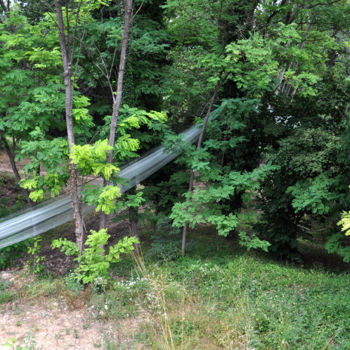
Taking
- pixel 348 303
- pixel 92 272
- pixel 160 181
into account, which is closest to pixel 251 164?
pixel 160 181

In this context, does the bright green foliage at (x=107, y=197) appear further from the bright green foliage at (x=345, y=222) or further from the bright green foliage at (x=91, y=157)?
the bright green foliage at (x=345, y=222)

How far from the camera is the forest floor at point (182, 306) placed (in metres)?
3.55

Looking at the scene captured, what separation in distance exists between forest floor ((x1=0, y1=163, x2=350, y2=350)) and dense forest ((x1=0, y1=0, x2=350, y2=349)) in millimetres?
114

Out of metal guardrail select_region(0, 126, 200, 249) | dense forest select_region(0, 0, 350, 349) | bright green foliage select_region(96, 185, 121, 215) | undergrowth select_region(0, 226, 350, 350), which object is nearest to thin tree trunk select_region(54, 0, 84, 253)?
dense forest select_region(0, 0, 350, 349)

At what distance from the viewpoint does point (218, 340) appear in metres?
3.50

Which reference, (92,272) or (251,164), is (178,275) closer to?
(92,272)

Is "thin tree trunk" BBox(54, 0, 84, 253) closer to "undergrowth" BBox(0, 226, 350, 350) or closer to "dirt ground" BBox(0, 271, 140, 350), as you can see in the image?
"dirt ground" BBox(0, 271, 140, 350)

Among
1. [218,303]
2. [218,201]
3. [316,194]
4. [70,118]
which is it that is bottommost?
[218,303]

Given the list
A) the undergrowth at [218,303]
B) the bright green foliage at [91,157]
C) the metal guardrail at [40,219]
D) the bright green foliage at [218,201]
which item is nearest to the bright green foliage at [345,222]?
the undergrowth at [218,303]

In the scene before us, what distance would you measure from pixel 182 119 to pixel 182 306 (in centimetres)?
420

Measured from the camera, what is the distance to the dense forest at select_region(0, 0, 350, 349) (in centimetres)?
457

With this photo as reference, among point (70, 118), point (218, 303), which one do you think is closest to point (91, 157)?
point (70, 118)

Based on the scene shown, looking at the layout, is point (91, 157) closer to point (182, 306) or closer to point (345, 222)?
point (182, 306)

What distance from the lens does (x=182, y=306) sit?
366 cm
